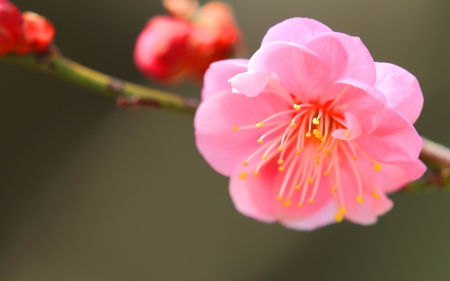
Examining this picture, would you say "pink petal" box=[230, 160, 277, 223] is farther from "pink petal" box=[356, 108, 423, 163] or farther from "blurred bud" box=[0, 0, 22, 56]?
"blurred bud" box=[0, 0, 22, 56]

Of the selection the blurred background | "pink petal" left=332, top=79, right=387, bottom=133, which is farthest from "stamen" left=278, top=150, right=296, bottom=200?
the blurred background

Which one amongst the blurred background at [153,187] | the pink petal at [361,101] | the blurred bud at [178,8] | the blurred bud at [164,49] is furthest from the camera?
the blurred background at [153,187]

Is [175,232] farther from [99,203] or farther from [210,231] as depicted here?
[99,203]

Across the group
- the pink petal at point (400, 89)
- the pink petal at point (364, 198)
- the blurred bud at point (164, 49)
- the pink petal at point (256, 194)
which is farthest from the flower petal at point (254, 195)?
the blurred bud at point (164, 49)

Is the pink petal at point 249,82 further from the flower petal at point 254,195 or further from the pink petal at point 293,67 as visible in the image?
the flower petal at point 254,195

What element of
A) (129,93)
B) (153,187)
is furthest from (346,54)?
(153,187)

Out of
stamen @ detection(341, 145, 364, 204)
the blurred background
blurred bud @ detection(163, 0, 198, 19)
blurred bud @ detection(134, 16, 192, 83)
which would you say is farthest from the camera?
the blurred background

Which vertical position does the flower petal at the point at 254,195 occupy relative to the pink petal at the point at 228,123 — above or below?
below
